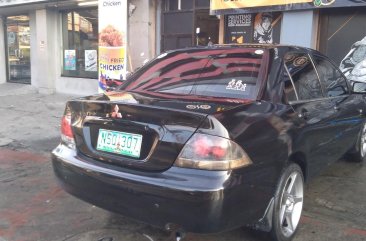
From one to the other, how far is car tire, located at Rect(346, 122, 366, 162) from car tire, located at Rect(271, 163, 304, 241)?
2263mm

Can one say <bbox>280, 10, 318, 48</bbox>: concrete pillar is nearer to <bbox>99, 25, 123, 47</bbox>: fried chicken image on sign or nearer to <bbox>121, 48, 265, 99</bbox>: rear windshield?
<bbox>99, 25, 123, 47</bbox>: fried chicken image on sign

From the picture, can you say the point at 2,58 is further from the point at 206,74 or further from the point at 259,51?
the point at 259,51

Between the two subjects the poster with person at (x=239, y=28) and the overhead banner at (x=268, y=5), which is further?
the poster with person at (x=239, y=28)

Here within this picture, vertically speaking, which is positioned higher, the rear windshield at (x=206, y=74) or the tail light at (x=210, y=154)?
the rear windshield at (x=206, y=74)

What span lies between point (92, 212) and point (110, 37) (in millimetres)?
6441

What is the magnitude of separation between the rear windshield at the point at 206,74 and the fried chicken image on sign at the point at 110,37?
224 inches

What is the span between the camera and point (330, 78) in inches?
172

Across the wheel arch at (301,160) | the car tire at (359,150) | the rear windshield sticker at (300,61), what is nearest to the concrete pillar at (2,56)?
the car tire at (359,150)

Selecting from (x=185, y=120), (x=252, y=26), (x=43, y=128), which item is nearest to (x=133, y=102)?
(x=185, y=120)

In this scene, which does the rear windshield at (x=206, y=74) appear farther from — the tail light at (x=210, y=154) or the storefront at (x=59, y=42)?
the storefront at (x=59, y=42)

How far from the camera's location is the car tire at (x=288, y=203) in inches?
116

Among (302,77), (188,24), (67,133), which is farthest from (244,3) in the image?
(67,133)

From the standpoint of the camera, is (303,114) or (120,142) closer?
(120,142)

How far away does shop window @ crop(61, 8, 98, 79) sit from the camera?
42.4ft
